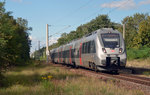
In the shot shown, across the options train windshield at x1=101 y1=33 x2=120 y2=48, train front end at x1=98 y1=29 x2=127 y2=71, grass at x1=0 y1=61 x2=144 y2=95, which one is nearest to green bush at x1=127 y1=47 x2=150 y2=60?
train windshield at x1=101 y1=33 x2=120 y2=48

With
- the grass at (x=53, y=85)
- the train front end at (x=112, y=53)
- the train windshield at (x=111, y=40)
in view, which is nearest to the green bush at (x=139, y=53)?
the train windshield at (x=111, y=40)

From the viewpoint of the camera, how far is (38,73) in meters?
13.4

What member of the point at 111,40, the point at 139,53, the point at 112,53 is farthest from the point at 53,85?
the point at 139,53

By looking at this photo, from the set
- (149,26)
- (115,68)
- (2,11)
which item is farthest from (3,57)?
(149,26)

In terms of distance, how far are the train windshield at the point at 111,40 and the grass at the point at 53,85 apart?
3.21 meters

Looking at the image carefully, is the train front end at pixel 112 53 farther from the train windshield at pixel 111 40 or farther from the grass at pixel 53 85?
the grass at pixel 53 85

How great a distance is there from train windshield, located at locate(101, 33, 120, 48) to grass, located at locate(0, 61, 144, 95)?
3.21 m

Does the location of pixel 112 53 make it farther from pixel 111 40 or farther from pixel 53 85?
pixel 53 85

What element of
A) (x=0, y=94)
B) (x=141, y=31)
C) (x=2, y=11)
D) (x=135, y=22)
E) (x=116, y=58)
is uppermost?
(x=135, y=22)

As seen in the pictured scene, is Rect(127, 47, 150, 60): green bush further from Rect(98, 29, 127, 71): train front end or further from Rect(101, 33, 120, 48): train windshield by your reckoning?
Rect(98, 29, 127, 71): train front end

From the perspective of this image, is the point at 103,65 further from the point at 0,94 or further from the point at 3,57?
the point at 0,94

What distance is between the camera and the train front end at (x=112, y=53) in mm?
15172

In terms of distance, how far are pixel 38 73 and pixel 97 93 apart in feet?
21.9

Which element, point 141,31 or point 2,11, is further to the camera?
point 141,31
